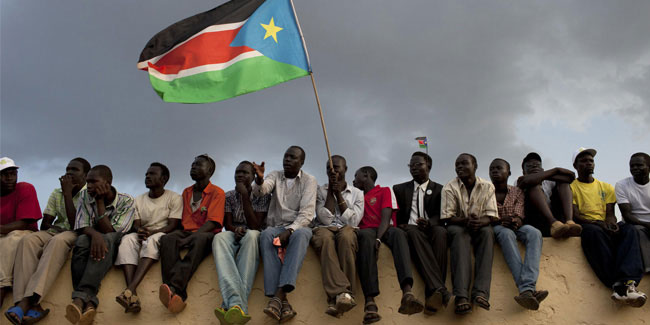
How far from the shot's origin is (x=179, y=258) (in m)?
6.32

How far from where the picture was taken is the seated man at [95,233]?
6.14m

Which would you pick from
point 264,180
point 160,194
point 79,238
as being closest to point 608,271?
point 264,180

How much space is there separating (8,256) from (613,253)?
7.47 m

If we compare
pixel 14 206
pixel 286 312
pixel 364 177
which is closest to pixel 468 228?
pixel 364 177

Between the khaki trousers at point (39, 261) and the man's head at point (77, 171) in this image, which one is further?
the man's head at point (77, 171)

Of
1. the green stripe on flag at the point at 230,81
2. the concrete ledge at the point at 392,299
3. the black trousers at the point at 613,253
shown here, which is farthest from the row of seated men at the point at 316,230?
the green stripe on flag at the point at 230,81

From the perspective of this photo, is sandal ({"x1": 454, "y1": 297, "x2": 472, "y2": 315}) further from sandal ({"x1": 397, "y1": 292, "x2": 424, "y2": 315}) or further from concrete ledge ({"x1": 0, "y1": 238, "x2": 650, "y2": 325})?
sandal ({"x1": 397, "y1": 292, "x2": 424, "y2": 315})

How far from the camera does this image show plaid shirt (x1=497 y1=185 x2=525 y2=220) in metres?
6.57

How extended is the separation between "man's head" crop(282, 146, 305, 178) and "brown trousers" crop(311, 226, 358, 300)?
109 cm

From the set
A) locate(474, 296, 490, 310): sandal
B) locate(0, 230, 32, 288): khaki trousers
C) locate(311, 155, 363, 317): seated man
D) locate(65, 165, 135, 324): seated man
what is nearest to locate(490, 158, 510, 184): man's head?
locate(311, 155, 363, 317): seated man

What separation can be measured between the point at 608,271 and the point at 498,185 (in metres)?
1.67

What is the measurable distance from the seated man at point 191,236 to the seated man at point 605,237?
467cm

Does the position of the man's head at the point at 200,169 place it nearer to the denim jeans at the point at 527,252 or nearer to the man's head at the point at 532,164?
the denim jeans at the point at 527,252

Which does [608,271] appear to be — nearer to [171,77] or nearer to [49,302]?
[171,77]
